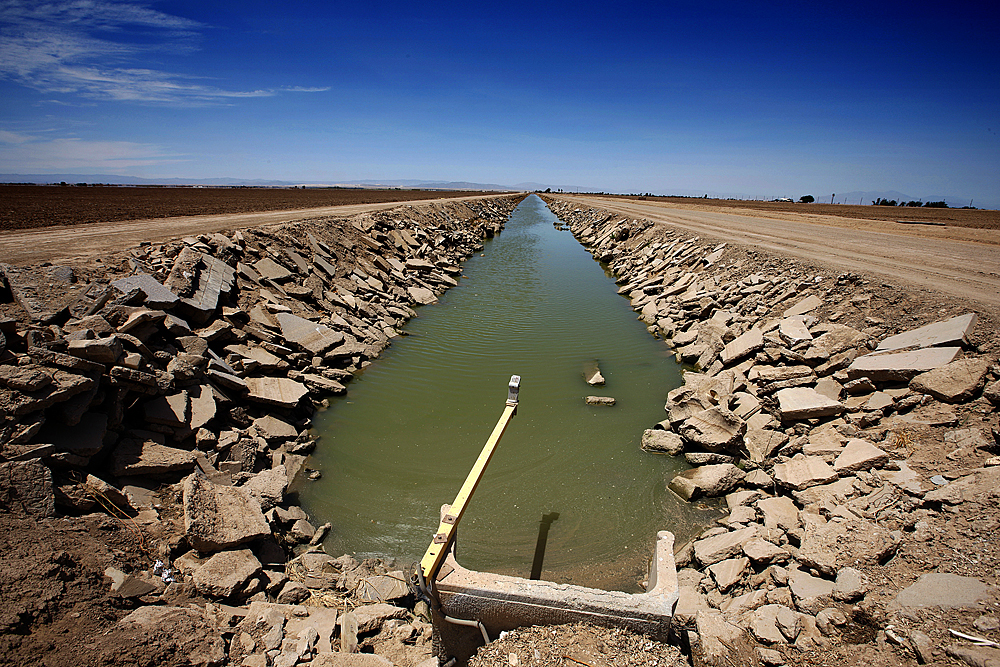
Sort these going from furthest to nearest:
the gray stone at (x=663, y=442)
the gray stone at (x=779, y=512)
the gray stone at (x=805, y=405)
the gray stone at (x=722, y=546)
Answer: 1. the gray stone at (x=663, y=442)
2. the gray stone at (x=805, y=405)
3. the gray stone at (x=779, y=512)
4. the gray stone at (x=722, y=546)

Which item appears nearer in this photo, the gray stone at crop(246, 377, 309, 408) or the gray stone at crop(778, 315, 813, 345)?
the gray stone at crop(246, 377, 309, 408)

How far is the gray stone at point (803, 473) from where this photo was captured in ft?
16.5

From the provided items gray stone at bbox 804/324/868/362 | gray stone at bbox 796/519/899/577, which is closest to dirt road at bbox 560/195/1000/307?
gray stone at bbox 804/324/868/362

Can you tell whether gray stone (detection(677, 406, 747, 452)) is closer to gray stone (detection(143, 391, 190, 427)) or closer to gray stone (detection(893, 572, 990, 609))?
gray stone (detection(893, 572, 990, 609))

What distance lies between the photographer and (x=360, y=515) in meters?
5.60

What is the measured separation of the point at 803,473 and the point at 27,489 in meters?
7.58

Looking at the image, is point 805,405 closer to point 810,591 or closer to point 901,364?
point 901,364

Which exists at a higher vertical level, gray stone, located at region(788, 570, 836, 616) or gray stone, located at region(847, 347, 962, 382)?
gray stone, located at region(847, 347, 962, 382)

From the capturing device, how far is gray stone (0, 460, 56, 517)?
11.8ft

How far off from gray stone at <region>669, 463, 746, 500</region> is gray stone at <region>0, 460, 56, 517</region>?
21.7 ft

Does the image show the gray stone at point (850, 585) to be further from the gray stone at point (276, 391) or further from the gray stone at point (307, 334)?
the gray stone at point (307, 334)

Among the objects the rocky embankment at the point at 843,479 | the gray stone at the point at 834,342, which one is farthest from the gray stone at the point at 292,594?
the gray stone at the point at 834,342

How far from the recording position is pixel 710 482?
19.4 ft

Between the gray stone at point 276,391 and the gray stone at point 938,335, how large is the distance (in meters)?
9.12
